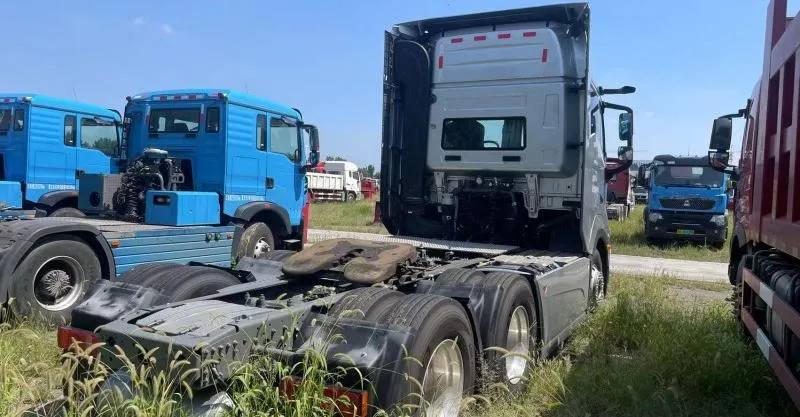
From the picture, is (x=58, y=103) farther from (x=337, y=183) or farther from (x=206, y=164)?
(x=337, y=183)

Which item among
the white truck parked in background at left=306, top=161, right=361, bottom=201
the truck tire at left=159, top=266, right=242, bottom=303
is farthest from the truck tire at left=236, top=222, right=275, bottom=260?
the white truck parked in background at left=306, top=161, right=361, bottom=201

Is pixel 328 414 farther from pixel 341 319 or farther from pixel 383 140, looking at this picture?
pixel 383 140

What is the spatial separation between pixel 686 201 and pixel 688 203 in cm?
7

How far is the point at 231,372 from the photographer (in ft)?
9.29

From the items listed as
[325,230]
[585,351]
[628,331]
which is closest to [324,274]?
[585,351]

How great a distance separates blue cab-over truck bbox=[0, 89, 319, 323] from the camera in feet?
19.6

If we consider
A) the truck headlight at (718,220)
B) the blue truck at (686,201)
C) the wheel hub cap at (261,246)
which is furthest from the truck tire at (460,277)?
the truck headlight at (718,220)

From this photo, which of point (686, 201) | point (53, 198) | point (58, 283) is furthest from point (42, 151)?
point (686, 201)

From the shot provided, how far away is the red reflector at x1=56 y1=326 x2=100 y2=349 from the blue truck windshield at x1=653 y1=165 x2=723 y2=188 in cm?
1657

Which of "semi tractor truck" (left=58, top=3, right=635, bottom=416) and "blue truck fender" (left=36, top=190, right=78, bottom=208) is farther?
"blue truck fender" (left=36, top=190, right=78, bottom=208)

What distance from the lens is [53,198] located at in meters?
10.3

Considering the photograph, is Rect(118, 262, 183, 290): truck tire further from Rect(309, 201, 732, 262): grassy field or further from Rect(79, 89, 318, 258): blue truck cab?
Rect(309, 201, 732, 262): grassy field

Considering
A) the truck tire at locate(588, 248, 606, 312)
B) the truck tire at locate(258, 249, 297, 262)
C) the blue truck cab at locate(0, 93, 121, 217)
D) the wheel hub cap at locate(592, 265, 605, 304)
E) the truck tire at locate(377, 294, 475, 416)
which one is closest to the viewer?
the truck tire at locate(377, 294, 475, 416)

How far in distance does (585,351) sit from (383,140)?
3.15m
